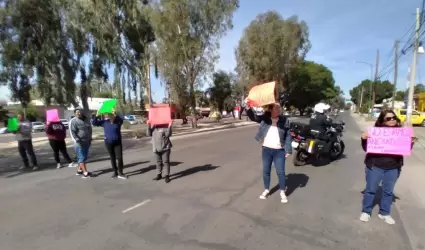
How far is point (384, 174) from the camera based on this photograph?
4973 mm

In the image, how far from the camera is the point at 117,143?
810 cm

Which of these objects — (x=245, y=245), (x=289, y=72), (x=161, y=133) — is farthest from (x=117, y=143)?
(x=289, y=72)

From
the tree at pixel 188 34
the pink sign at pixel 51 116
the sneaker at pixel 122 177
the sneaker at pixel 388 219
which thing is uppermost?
the tree at pixel 188 34

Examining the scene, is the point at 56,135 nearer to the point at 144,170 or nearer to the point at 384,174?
the point at 144,170

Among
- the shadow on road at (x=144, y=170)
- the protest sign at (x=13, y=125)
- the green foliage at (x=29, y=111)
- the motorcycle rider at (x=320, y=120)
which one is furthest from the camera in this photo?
the green foliage at (x=29, y=111)

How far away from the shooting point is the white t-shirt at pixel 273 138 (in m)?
6.00

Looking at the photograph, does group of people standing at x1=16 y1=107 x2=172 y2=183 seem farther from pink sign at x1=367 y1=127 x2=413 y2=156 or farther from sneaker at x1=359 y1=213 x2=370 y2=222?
pink sign at x1=367 y1=127 x2=413 y2=156

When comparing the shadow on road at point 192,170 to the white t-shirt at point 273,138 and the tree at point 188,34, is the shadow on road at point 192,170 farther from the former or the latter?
the tree at point 188,34

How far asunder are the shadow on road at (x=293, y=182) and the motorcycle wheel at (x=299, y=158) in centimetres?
138

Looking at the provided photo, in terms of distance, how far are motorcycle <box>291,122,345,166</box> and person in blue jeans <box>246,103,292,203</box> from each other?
374cm

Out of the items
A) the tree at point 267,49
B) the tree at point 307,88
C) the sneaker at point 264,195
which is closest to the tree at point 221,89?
the tree at point 267,49

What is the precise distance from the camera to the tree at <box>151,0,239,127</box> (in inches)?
1057

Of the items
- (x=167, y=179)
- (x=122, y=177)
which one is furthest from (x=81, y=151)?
(x=167, y=179)

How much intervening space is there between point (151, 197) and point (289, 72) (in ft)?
154
